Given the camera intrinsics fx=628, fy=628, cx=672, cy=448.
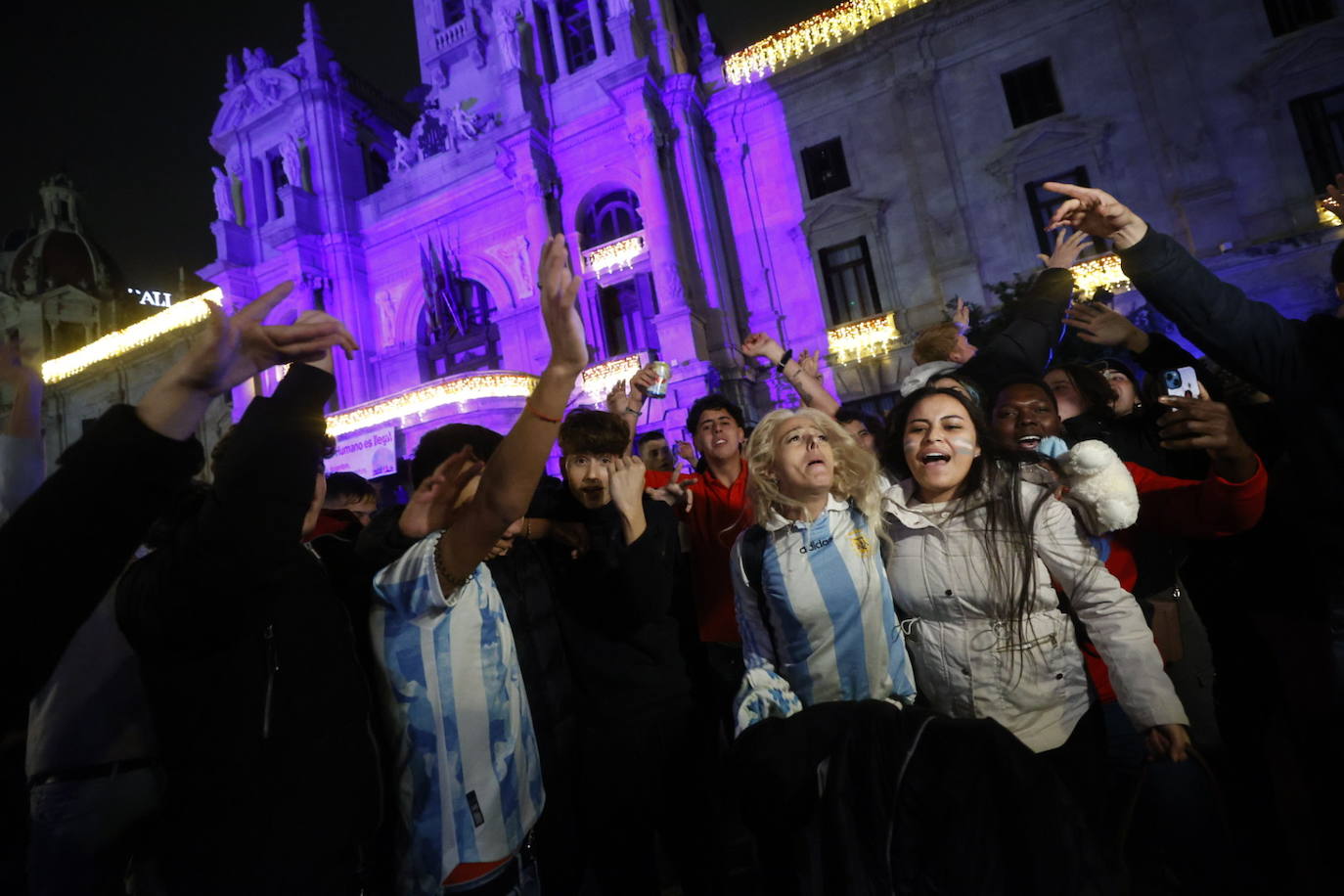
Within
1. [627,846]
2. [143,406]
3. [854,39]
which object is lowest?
[627,846]

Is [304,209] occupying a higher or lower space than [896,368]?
higher

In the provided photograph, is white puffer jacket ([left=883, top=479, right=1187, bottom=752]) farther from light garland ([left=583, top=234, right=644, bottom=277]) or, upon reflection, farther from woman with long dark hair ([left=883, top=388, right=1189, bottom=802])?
light garland ([left=583, top=234, right=644, bottom=277])

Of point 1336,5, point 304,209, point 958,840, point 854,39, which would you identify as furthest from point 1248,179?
point 304,209

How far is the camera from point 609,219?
62.4 feet

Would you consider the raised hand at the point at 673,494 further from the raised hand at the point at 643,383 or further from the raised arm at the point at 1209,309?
the raised arm at the point at 1209,309

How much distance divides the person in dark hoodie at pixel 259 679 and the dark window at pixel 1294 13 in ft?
65.8

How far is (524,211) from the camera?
19.1 m

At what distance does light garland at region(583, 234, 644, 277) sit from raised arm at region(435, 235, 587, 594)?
16515 millimetres

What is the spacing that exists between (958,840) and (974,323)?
44.5 ft

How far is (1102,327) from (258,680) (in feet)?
12.9

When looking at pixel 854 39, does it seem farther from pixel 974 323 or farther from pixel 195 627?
pixel 195 627

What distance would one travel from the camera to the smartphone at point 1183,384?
2.31m

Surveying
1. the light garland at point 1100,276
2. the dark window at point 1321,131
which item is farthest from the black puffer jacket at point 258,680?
the dark window at point 1321,131

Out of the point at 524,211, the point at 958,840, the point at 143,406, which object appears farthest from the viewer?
the point at 524,211
